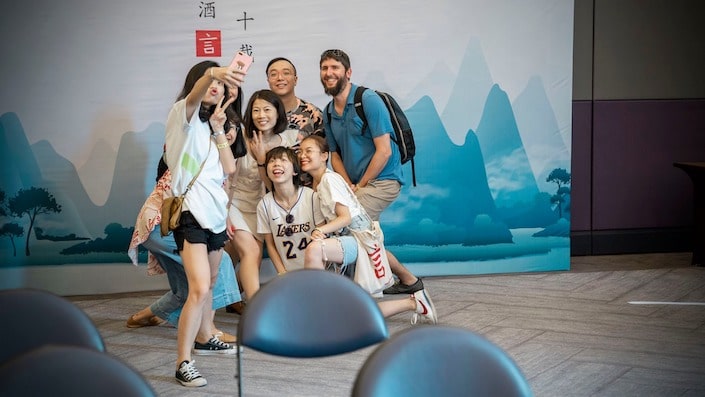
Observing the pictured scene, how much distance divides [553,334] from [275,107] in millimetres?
2044

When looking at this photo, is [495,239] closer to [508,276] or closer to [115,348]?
[508,276]

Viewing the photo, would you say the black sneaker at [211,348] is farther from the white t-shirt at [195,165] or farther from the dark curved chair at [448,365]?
the dark curved chair at [448,365]

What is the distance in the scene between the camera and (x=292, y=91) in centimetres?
619

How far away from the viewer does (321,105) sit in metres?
6.95

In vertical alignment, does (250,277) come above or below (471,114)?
below

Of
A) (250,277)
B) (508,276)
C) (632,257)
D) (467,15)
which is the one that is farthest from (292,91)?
(632,257)

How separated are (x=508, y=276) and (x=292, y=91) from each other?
231cm

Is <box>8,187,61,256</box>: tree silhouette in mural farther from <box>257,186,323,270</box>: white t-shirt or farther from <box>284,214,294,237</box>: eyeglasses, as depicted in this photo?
<box>284,214,294,237</box>: eyeglasses

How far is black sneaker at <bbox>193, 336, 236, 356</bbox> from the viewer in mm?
5238

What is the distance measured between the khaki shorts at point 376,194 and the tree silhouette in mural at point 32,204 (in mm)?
2144

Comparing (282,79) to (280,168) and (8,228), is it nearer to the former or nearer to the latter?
(280,168)

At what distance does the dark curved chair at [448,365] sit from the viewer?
241 cm

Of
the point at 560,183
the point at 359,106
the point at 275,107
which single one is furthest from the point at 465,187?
the point at 275,107

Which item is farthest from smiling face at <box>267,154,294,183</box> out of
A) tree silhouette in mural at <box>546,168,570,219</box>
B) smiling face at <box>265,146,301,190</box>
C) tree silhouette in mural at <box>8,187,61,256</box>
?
tree silhouette in mural at <box>546,168,570,219</box>
